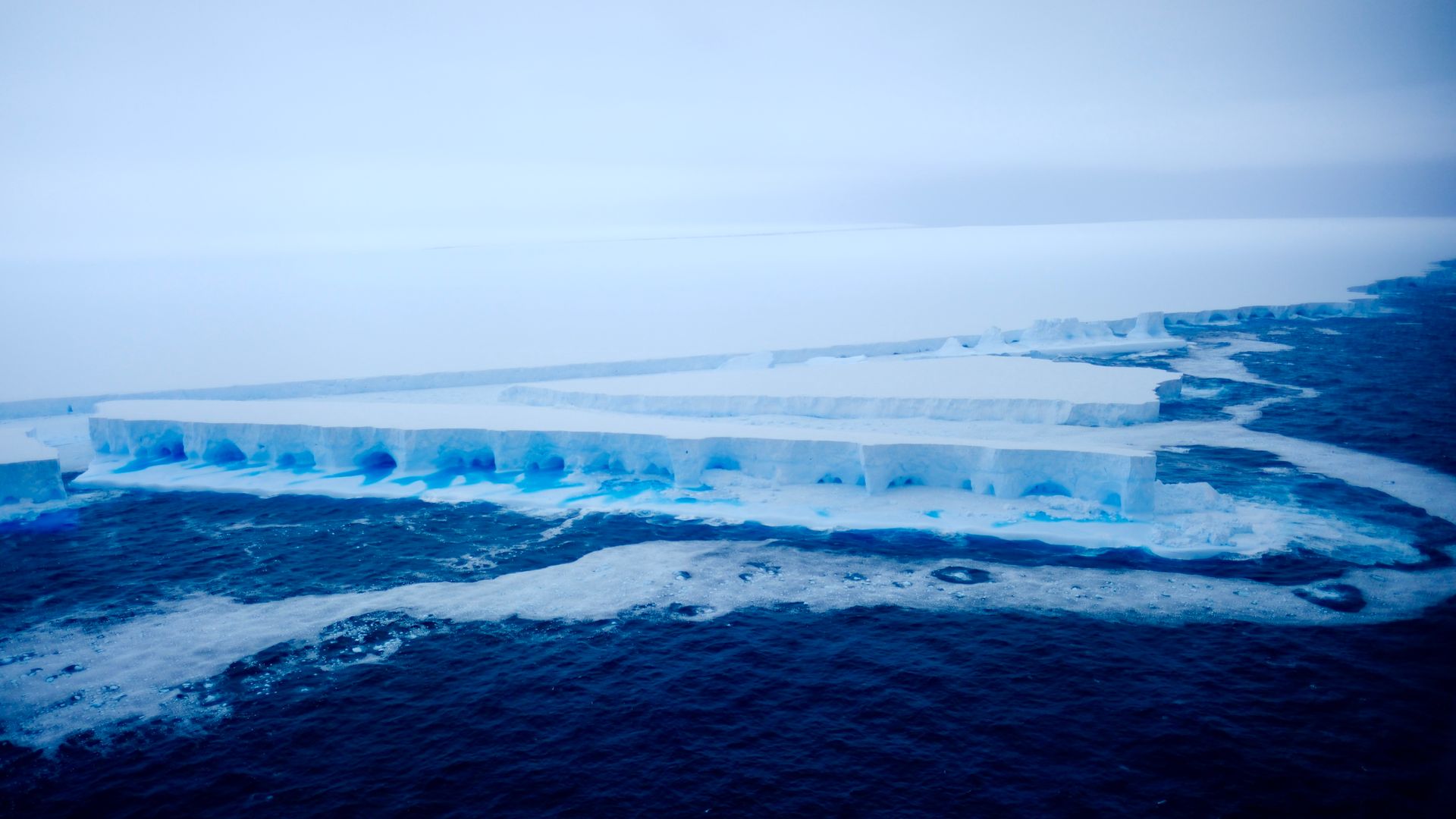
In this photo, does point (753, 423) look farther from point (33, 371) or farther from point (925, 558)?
point (33, 371)

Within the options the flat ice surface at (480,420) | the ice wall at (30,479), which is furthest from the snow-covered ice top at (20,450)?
the flat ice surface at (480,420)

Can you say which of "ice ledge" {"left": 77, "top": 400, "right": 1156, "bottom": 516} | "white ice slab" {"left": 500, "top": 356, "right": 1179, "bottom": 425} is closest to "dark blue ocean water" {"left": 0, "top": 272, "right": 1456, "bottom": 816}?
"ice ledge" {"left": 77, "top": 400, "right": 1156, "bottom": 516}

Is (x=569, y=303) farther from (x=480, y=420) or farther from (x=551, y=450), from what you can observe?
(x=551, y=450)

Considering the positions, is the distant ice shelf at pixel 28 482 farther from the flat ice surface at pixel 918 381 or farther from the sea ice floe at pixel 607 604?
the flat ice surface at pixel 918 381

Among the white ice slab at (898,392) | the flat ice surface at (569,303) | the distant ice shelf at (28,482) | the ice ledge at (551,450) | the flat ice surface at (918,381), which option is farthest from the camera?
the flat ice surface at (569,303)

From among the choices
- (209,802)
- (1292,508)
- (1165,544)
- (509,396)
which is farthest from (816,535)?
(509,396)

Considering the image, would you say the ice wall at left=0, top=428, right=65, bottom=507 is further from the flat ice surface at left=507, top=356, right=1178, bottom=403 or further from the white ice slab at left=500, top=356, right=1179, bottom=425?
the flat ice surface at left=507, top=356, right=1178, bottom=403

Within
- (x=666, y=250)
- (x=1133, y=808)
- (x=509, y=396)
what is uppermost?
(x=666, y=250)
